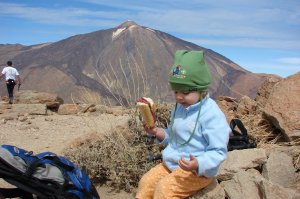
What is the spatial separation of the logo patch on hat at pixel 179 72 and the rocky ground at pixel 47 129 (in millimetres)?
3282

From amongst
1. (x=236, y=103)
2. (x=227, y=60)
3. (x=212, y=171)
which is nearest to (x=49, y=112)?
(x=236, y=103)

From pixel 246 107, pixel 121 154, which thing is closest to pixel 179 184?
pixel 121 154

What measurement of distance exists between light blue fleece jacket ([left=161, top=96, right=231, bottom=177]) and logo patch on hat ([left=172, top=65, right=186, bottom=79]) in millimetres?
245

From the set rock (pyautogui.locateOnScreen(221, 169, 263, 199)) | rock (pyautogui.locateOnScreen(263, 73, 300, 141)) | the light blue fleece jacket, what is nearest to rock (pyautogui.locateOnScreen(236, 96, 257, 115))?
rock (pyautogui.locateOnScreen(263, 73, 300, 141))

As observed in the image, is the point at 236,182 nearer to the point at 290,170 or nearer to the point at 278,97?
the point at 290,170

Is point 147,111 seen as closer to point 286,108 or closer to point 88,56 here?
point 286,108

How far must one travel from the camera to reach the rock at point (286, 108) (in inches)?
196

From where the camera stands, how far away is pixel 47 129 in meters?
9.89

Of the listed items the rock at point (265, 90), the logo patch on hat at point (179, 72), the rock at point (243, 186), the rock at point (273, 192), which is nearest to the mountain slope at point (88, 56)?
the rock at point (265, 90)

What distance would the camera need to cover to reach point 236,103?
20.7 ft

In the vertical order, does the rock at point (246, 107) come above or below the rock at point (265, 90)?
below

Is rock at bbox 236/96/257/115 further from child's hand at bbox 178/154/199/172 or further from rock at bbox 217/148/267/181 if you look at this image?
child's hand at bbox 178/154/199/172

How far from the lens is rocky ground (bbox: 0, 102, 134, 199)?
7.47 metres

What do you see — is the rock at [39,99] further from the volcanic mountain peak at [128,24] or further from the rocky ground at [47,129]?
the volcanic mountain peak at [128,24]
